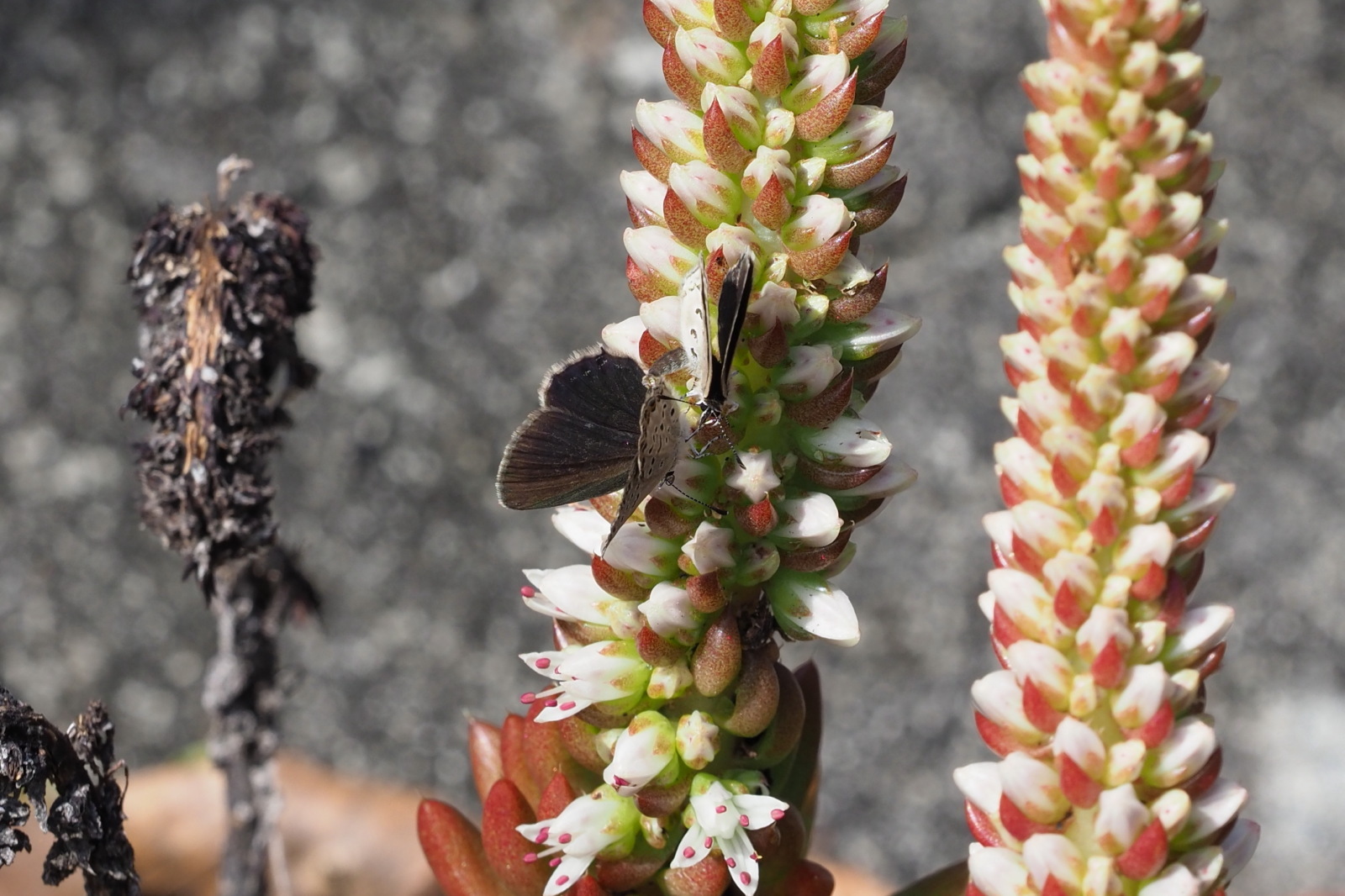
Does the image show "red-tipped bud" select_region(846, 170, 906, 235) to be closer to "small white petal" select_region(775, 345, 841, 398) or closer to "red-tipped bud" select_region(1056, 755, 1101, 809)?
"small white petal" select_region(775, 345, 841, 398)

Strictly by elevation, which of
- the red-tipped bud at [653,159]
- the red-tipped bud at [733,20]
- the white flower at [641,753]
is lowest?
the white flower at [641,753]

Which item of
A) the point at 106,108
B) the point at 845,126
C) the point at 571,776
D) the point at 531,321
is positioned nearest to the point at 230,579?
the point at 571,776

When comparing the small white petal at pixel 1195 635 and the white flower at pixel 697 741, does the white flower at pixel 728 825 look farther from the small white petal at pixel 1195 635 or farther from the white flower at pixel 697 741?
the small white petal at pixel 1195 635

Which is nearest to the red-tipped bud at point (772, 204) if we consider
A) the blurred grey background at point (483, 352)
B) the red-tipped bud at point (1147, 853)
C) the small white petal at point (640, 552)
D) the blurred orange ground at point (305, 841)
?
the small white petal at point (640, 552)

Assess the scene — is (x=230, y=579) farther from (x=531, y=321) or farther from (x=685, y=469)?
(x=531, y=321)

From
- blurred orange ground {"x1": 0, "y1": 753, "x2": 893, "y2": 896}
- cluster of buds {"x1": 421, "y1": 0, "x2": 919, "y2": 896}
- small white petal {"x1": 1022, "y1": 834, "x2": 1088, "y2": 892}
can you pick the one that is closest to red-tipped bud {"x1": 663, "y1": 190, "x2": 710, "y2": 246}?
cluster of buds {"x1": 421, "y1": 0, "x2": 919, "y2": 896}

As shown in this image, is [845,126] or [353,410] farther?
[353,410]
